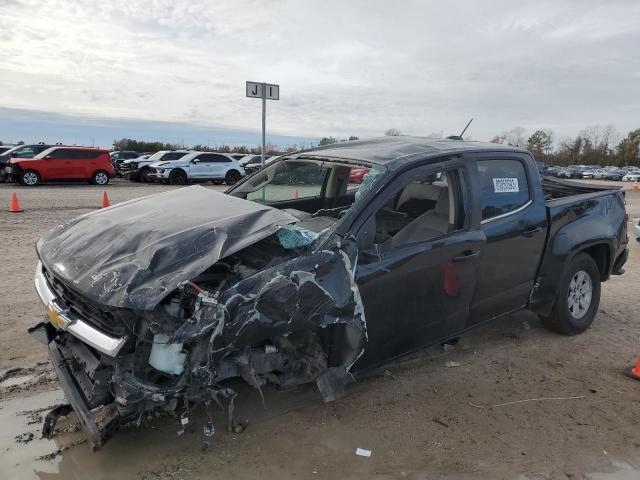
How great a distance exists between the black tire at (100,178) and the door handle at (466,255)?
866 inches

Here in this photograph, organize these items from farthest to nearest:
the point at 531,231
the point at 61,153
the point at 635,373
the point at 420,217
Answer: the point at 61,153 < the point at 531,231 < the point at 635,373 < the point at 420,217

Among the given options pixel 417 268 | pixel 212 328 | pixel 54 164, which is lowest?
pixel 54 164

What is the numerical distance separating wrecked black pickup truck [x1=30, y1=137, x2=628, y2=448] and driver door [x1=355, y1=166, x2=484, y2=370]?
1 cm

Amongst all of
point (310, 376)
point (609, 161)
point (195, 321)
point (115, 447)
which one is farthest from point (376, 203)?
point (609, 161)

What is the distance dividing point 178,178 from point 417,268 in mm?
21703

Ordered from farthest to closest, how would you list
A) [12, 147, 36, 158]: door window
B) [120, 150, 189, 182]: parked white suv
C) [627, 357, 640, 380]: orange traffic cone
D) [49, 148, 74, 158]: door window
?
[120, 150, 189, 182]: parked white suv, [12, 147, 36, 158]: door window, [49, 148, 74, 158]: door window, [627, 357, 640, 380]: orange traffic cone

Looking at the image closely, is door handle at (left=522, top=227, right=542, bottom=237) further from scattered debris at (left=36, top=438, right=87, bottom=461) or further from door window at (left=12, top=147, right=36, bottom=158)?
door window at (left=12, top=147, right=36, bottom=158)

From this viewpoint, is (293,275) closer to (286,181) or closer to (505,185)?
(286,181)

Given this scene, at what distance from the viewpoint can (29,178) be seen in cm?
2086

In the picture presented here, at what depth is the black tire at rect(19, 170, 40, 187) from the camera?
20.7 metres

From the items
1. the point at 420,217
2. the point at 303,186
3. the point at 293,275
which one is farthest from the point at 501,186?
the point at 293,275

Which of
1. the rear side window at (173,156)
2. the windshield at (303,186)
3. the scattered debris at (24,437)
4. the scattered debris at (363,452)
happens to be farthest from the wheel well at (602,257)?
the rear side window at (173,156)

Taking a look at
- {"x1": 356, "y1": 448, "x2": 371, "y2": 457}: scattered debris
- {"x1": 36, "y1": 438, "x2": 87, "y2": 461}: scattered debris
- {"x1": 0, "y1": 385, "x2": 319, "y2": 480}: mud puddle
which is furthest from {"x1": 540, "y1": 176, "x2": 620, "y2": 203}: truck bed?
{"x1": 36, "y1": 438, "x2": 87, "y2": 461}: scattered debris

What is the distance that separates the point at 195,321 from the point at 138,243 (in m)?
0.75
